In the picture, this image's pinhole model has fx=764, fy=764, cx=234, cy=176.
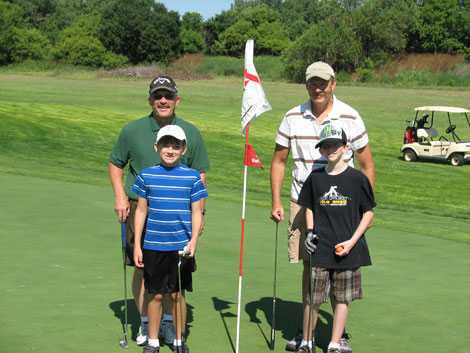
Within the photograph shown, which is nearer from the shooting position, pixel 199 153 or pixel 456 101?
pixel 199 153

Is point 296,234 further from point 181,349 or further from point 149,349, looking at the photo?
point 149,349

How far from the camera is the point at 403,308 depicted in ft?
19.4

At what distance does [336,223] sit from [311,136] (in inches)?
25.6

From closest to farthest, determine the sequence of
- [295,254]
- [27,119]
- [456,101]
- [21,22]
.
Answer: [295,254] < [27,119] < [456,101] < [21,22]

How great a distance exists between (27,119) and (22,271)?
2145cm

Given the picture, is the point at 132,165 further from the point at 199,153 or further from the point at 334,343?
the point at 334,343

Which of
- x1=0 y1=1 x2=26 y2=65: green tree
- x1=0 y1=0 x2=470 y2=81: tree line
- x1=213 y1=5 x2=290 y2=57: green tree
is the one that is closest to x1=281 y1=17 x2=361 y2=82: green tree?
x1=0 y1=0 x2=470 y2=81: tree line

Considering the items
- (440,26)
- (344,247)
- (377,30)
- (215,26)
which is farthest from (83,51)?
(344,247)

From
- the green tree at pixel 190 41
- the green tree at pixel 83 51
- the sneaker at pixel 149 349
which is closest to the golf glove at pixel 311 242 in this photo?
the sneaker at pixel 149 349

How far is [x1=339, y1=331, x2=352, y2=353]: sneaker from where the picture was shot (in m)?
4.86

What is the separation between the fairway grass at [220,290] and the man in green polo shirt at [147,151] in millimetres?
234

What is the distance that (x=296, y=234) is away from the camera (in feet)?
Answer: 17.3

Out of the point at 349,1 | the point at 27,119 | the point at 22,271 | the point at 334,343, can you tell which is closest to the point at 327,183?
the point at 334,343

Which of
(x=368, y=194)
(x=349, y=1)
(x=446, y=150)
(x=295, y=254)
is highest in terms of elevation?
(x=349, y=1)
